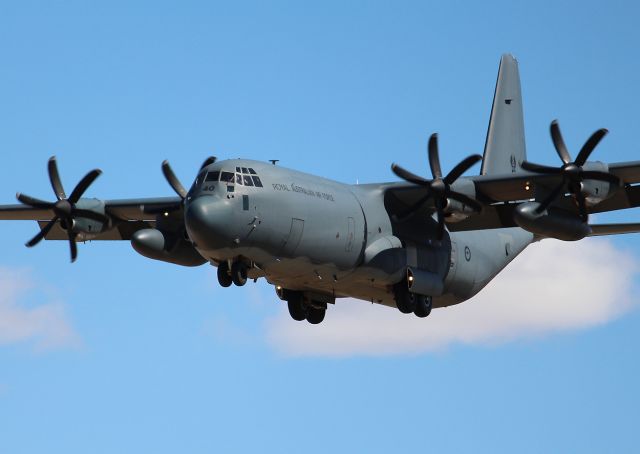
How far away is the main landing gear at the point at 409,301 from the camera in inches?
1439

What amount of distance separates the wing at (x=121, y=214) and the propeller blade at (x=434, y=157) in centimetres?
742

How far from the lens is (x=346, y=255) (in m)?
34.4

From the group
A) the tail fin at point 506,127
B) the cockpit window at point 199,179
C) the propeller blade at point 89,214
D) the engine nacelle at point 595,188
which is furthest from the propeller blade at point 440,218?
the propeller blade at point 89,214

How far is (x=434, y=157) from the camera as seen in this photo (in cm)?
3641

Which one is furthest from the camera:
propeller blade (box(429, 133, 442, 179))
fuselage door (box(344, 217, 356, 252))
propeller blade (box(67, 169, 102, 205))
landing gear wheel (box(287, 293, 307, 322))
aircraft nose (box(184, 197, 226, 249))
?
propeller blade (box(67, 169, 102, 205))

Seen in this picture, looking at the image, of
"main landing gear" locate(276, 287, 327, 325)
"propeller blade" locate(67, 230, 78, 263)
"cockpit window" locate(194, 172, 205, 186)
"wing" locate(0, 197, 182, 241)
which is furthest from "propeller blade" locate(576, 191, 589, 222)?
"propeller blade" locate(67, 230, 78, 263)

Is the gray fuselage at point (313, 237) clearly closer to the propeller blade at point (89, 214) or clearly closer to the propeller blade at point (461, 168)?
the propeller blade at point (461, 168)

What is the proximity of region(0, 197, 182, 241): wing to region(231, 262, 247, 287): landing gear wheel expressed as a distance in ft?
17.1

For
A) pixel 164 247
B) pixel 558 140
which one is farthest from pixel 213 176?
pixel 558 140

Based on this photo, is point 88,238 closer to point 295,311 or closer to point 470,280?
point 295,311

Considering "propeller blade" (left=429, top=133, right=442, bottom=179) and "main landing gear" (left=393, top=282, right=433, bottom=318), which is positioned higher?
"propeller blade" (left=429, top=133, right=442, bottom=179)

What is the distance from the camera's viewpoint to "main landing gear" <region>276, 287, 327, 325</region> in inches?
1470

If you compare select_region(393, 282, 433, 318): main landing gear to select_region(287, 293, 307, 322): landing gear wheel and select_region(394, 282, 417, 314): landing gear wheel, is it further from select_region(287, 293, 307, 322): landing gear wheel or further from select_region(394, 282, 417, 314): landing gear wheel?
select_region(287, 293, 307, 322): landing gear wheel

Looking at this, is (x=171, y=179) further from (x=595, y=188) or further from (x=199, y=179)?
(x=595, y=188)
